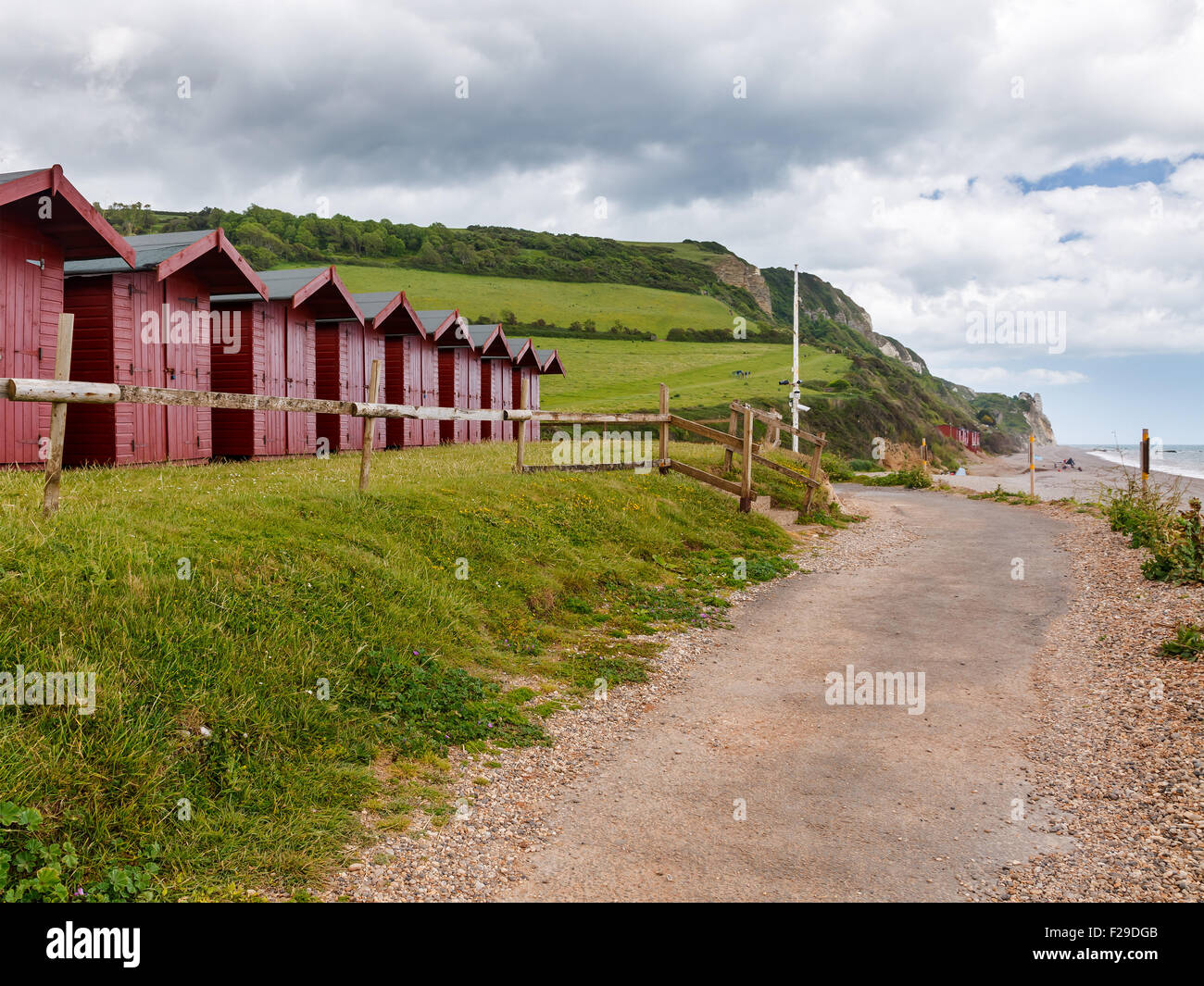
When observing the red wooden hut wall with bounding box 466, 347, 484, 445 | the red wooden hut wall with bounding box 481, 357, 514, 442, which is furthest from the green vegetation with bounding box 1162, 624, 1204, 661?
the red wooden hut wall with bounding box 481, 357, 514, 442

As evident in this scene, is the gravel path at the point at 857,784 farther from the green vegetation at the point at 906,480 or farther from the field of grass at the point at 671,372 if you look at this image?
the field of grass at the point at 671,372

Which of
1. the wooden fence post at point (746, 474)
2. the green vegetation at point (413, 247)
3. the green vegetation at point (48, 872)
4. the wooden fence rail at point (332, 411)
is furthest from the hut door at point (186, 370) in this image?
the green vegetation at point (413, 247)

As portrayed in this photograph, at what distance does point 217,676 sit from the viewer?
535 cm

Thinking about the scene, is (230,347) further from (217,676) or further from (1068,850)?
(1068,850)

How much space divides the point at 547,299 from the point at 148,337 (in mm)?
81199

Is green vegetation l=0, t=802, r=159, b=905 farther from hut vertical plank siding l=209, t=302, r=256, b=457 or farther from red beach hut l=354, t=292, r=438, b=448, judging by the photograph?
red beach hut l=354, t=292, r=438, b=448

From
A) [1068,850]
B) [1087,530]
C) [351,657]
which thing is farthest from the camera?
[1087,530]

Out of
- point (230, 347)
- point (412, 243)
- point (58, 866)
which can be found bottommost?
point (58, 866)

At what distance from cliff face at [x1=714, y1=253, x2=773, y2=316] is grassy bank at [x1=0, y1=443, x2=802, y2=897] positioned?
167220 mm

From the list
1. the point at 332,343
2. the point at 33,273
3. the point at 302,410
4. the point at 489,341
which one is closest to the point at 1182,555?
the point at 302,410

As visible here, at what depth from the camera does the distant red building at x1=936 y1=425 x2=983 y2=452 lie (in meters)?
81.4

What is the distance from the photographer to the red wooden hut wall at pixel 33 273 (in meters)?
12.3
